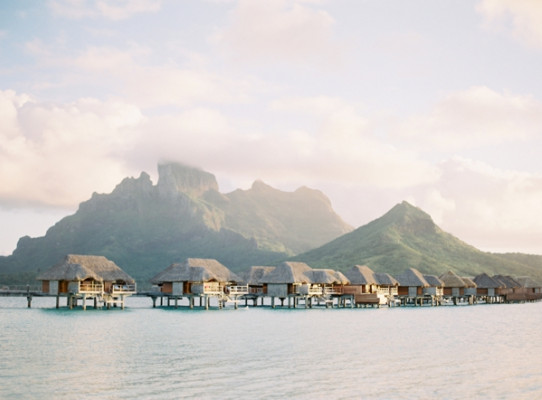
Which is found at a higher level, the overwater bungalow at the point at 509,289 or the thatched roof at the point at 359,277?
the thatched roof at the point at 359,277

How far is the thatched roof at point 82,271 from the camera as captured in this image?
2726 inches

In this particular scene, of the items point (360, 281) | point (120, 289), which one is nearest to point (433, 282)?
point (360, 281)

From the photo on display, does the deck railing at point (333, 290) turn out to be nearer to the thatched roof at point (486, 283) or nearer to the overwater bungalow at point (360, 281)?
the overwater bungalow at point (360, 281)

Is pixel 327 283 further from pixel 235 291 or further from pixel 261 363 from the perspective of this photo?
pixel 261 363

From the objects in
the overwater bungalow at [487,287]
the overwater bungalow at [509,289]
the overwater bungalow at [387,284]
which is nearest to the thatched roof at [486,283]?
the overwater bungalow at [487,287]

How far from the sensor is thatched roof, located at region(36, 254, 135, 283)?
2726 inches

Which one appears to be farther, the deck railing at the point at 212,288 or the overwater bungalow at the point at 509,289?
the overwater bungalow at the point at 509,289

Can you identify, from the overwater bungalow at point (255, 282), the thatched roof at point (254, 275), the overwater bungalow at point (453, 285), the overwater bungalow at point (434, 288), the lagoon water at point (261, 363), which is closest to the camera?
the lagoon water at point (261, 363)

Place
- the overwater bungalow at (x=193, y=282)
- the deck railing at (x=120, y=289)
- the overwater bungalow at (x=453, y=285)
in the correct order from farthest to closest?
Result: 1. the overwater bungalow at (x=453, y=285)
2. the overwater bungalow at (x=193, y=282)
3. the deck railing at (x=120, y=289)

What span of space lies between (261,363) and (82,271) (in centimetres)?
4414

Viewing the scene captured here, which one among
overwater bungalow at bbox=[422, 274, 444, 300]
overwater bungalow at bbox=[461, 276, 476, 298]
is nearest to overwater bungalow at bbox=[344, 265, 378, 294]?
overwater bungalow at bbox=[422, 274, 444, 300]

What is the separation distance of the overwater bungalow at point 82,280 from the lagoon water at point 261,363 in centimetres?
1899

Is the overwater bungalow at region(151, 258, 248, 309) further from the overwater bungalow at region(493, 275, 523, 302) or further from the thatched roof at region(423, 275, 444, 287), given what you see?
the overwater bungalow at region(493, 275, 523, 302)

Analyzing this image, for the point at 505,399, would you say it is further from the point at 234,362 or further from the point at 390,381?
the point at 234,362
